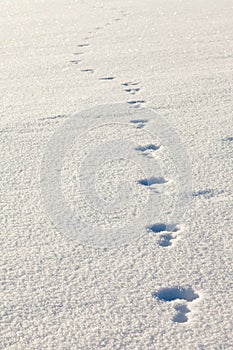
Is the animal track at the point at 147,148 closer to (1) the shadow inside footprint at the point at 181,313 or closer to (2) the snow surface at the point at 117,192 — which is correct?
(2) the snow surface at the point at 117,192

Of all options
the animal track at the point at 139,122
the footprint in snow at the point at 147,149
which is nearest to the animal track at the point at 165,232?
the footprint in snow at the point at 147,149

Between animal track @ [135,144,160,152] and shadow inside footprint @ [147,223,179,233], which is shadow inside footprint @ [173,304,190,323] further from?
animal track @ [135,144,160,152]

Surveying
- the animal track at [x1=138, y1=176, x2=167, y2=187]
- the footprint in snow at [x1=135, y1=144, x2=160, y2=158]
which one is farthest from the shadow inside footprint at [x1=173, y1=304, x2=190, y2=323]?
the footprint in snow at [x1=135, y1=144, x2=160, y2=158]

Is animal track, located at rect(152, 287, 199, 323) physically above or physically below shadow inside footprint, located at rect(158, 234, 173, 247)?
below

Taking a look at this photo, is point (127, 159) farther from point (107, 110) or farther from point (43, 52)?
point (43, 52)

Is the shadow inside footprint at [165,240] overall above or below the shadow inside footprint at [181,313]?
above

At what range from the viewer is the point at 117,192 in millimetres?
2170

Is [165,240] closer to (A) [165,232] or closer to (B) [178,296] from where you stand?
(A) [165,232]

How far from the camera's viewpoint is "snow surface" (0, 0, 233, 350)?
1.55 meters

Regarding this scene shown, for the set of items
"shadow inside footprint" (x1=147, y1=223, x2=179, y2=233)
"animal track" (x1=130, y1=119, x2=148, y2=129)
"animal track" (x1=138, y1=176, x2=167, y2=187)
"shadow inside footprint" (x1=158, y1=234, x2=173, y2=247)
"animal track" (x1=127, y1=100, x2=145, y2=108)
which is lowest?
"shadow inside footprint" (x1=158, y1=234, x2=173, y2=247)

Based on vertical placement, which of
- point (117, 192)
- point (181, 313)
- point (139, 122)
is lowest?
point (181, 313)

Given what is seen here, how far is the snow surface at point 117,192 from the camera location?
1548 mm

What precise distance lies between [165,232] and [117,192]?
12.3 inches

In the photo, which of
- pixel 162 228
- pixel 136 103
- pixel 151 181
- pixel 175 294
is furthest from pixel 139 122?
pixel 175 294
